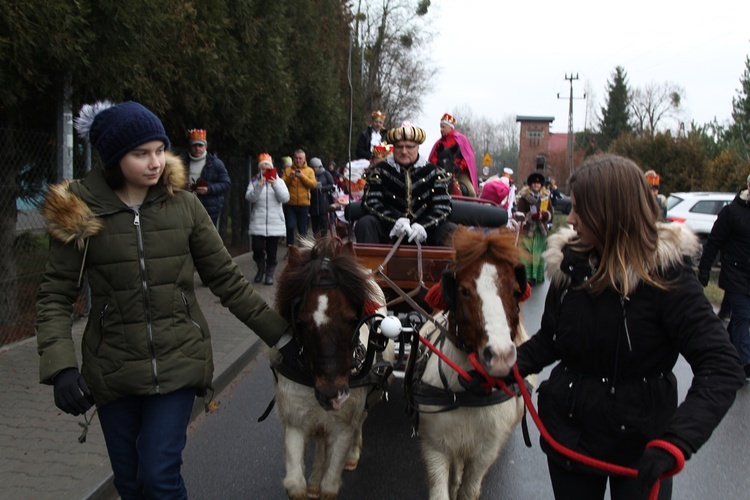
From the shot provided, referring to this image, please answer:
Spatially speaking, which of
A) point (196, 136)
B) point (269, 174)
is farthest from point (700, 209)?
point (196, 136)

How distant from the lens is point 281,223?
1156 cm

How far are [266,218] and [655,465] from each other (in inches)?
385

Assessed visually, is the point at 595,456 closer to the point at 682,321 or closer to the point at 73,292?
the point at 682,321

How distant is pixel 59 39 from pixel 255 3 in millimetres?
7370

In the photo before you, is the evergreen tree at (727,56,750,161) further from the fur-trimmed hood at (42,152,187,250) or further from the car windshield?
the fur-trimmed hood at (42,152,187,250)

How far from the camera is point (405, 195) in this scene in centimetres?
576

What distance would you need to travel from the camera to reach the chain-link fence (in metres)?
7.45

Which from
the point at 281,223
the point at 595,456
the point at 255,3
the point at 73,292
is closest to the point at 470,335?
the point at 595,456

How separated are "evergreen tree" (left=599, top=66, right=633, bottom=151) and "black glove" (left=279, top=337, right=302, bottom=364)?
65511 millimetres

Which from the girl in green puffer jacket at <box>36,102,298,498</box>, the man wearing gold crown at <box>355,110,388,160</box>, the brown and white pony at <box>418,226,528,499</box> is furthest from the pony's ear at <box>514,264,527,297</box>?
the man wearing gold crown at <box>355,110,388,160</box>

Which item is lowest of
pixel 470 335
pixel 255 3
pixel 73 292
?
pixel 470 335

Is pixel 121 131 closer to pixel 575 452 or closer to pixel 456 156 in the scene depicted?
pixel 575 452

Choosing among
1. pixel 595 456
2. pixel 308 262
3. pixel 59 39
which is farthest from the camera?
pixel 59 39

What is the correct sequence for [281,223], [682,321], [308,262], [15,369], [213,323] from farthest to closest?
1. [281,223]
2. [213,323]
3. [15,369]
4. [308,262]
5. [682,321]
